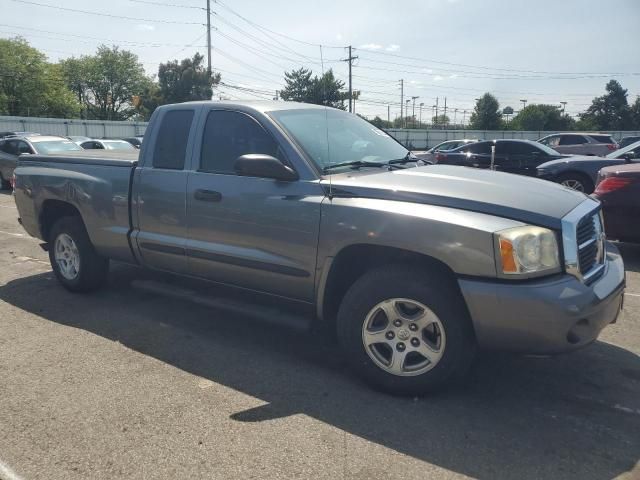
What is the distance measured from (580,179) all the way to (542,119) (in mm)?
76036

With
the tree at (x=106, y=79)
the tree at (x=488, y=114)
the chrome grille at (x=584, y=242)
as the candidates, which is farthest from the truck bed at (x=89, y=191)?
the tree at (x=106, y=79)

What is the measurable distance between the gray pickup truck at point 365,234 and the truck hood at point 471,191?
1 cm

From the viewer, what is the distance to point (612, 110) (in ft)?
237

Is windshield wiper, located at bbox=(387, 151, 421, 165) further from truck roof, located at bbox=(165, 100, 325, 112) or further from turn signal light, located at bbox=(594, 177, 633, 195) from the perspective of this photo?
turn signal light, located at bbox=(594, 177, 633, 195)

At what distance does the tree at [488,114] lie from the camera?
78500 millimetres

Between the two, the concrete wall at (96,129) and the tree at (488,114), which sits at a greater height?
the tree at (488,114)

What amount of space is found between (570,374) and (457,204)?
5.12 feet

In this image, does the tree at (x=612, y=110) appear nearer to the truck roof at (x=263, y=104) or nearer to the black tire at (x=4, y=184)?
the black tire at (x=4, y=184)

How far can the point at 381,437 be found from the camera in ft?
9.82

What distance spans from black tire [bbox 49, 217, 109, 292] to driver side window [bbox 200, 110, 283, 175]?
1.82 meters

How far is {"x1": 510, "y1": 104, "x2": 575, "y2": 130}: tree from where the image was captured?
77.2 metres

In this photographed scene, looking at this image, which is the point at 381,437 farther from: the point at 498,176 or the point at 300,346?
the point at 498,176

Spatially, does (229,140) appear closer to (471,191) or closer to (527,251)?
(471,191)

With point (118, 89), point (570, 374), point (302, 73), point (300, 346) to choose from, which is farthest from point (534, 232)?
point (118, 89)
